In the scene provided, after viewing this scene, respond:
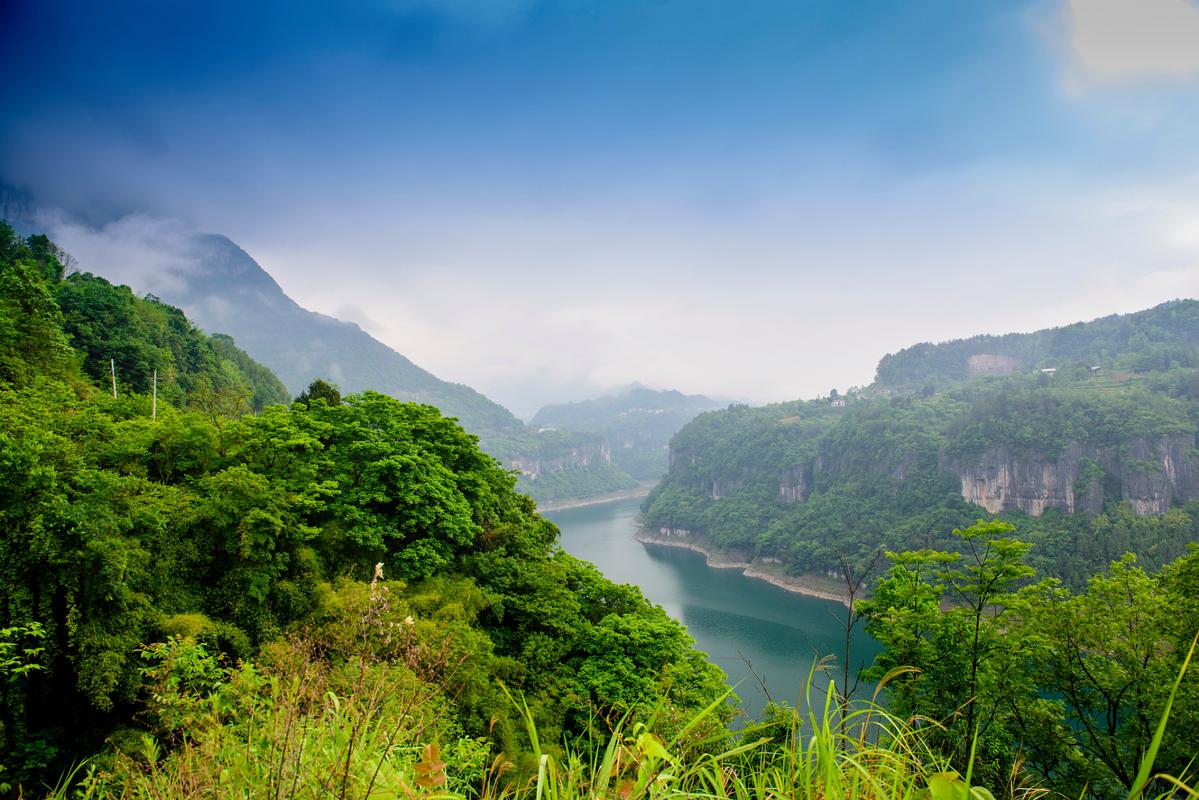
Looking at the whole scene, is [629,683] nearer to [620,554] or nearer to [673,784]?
[673,784]

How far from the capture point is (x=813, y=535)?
70.4 meters

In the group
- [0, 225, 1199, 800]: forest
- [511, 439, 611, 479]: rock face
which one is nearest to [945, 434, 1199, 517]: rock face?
[0, 225, 1199, 800]: forest

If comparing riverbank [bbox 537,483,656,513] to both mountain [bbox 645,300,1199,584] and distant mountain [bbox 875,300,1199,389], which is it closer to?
mountain [bbox 645,300,1199,584]

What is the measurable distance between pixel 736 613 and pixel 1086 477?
44762mm

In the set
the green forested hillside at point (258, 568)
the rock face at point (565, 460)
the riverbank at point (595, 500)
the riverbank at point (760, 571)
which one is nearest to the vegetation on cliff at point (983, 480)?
the riverbank at point (760, 571)

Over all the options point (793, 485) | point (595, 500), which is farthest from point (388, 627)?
point (595, 500)

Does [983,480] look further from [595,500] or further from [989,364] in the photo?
[989,364]

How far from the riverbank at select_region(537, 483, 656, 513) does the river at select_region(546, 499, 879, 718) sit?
32.1 m

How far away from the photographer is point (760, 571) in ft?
217

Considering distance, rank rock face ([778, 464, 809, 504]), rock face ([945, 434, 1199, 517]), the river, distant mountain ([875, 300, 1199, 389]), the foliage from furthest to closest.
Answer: distant mountain ([875, 300, 1199, 389])
rock face ([778, 464, 809, 504])
rock face ([945, 434, 1199, 517])
the foliage
the river

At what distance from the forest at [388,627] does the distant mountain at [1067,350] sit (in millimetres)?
105800

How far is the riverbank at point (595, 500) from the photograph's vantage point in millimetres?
118562

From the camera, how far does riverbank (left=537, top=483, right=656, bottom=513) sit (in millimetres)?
118562

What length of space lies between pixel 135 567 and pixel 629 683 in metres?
8.97
